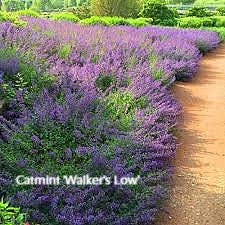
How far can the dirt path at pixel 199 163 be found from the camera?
388 centimetres

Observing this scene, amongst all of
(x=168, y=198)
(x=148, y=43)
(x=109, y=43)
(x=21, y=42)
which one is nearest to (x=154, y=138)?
(x=168, y=198)

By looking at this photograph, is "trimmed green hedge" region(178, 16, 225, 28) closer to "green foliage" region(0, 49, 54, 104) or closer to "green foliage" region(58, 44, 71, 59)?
"green foliage" region(58, 44, 71, 59)

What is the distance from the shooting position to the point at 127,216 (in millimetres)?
3520

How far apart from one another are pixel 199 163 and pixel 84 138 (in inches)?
50.7

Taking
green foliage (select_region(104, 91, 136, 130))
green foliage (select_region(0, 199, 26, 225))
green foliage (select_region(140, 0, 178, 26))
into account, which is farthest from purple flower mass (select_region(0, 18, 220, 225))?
green foliage (select_region(140, 0, 178, 26))

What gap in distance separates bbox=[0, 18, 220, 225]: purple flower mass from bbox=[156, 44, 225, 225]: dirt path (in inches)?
6.4

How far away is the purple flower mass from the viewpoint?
11.6ft

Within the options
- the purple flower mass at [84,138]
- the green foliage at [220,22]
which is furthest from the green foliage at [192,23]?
the purple flower mass at [84,138]

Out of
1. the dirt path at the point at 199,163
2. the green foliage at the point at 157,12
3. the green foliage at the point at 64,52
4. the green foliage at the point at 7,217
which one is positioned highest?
the green foliage at the point at 64,52

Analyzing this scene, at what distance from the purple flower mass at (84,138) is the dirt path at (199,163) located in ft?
0.53

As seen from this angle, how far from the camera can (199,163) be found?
4785mm

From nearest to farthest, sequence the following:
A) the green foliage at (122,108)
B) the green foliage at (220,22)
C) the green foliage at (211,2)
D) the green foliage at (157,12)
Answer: the green foliage at (122,108) → the green foliage at (157,12) → the green foliage at (220,22) → the green foliage at (211,2)

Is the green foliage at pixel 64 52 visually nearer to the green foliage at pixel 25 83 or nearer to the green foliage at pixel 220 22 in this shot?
the green foliage at pixel 25 83

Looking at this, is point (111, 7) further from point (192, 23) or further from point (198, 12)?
point (198, 12)
